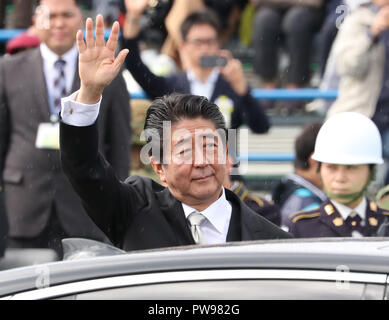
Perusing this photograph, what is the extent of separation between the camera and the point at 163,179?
12.9 feet

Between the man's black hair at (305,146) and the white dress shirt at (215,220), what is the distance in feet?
8.18

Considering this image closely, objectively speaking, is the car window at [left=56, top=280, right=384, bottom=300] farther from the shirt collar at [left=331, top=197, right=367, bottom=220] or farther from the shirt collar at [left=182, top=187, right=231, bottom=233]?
the shirt collar at [left=331, top=197, right=367, bottom=220]

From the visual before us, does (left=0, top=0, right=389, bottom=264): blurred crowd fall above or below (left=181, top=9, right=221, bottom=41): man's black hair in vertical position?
below

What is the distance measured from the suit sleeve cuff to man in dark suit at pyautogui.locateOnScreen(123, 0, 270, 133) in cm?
266

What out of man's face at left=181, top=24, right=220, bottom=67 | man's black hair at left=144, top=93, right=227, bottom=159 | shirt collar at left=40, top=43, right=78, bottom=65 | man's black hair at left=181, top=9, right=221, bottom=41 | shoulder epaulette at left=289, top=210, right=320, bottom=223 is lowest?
shoulder epaulette at left=289, top=210, right=320, bottom=223

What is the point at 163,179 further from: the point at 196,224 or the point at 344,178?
the point at 344,178

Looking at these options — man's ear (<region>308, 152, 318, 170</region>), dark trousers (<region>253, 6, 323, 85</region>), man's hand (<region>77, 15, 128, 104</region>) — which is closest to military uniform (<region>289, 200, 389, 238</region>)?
man's ear (<region>308, 152, 318, 170</region>)

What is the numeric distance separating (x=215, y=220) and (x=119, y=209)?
0.34 meters

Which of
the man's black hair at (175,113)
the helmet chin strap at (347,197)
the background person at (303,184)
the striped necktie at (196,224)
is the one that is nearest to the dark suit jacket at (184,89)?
the background person at (303,184)

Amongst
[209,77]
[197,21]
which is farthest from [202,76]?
[197,21]

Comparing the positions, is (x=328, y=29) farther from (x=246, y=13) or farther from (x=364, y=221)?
(x=364, y=221)

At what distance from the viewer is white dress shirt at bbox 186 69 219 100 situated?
22.4ft
